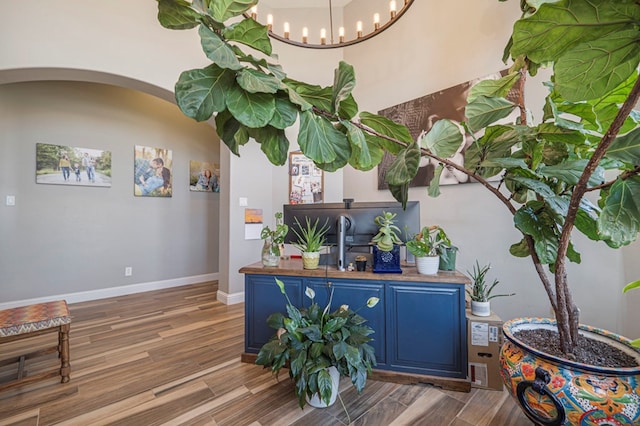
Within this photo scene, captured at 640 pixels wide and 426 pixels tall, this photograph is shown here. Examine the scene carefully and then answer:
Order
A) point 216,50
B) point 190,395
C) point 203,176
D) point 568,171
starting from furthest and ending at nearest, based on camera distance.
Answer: point 203,176 → point 190,395 → point 568,171 → point 216,50

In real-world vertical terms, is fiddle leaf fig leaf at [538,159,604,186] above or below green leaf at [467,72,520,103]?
below

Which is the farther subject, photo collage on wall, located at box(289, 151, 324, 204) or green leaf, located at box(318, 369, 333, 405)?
photo collage on wall, located at box(289, 151, 324, 204)

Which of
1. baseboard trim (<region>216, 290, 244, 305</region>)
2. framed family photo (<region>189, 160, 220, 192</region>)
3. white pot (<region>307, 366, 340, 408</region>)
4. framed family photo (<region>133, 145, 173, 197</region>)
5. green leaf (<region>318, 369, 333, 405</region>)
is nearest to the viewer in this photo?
green leaf (<region>318, 369, 333, 405</region>)

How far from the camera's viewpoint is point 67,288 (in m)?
3.24

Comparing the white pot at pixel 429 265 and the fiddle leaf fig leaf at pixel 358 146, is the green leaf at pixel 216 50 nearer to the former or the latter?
the fiddle leaf fig leaf at pixel 358 146

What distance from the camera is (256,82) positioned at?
402 millimetres

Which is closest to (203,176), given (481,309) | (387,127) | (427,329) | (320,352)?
(320,352)

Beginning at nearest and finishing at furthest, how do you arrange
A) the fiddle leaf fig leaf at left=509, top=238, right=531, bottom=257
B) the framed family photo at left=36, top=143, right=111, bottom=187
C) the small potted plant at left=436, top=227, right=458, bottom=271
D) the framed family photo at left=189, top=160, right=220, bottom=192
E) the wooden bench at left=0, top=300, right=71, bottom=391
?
the fiddle leaf fig leaf at left=509, top=238, right=531, bottom=257 < the wooden bench at left=0, top=300, right=71, bottom=391 < the small potted plant at left=436, top=227, right=458, bottom=271 < the framed family photo at left=36, top=143, right=111, bottom=187 < the framed family photo at left=189, top=160, right=220, bottom=192

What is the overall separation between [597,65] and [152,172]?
4.61 meters

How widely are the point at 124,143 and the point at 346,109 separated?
4301mm

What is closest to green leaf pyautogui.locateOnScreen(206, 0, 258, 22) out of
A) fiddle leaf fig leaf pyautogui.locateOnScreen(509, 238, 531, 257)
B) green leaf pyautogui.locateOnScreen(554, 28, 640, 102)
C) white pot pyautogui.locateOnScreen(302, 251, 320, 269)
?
green leaf pyautogui.locateOnScreen(554, 28, 640, 102)

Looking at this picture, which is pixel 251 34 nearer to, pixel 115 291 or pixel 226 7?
pixel 226 7

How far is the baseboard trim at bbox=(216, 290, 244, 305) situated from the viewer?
333 cm

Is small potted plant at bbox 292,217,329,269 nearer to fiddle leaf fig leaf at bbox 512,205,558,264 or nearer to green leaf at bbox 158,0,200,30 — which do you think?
fiddle leaf fig leaf at bbox 512,205,558,264
